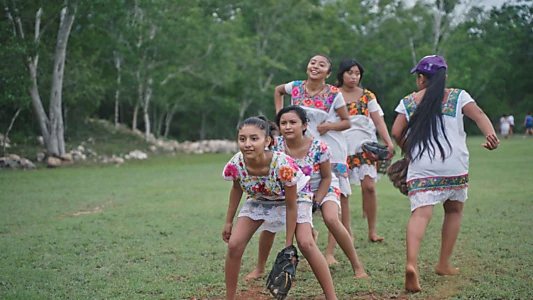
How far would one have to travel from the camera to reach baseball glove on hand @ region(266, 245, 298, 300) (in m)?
4.15

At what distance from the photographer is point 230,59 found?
35312 millimetres

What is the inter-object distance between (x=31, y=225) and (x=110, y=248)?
7.24 ft

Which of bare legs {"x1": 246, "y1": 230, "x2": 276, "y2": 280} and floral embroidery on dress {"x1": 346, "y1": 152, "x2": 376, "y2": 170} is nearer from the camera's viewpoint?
bare legs {"x1": 246, "y1": 230, "x2": 276, "y2": 280}

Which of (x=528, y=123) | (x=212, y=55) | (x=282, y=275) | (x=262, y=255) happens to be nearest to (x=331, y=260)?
(x=262, y=255)

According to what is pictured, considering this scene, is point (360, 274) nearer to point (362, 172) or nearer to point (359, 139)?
point (362, 172)

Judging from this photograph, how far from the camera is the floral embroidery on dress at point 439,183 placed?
505 centimetres

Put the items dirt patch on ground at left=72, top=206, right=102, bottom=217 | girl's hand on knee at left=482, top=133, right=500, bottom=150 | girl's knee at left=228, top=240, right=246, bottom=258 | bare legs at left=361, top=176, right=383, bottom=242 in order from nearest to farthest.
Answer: girl's knee at left=228, top=240, right=246, bottom=258 → girl's hand on knee at left=482, top=133, right=500, bottom=150 → bare legs at left=361, top=176, right=383, bottom=242 → dirt patch on ground at left=72, top=206, right=102, bottom=217

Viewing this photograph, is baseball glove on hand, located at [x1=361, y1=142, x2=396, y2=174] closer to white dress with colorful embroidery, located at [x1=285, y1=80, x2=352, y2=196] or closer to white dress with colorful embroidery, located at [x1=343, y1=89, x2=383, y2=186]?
white dress with colorful embroidery, located at [x1=343, y1=89, x2=383, y2=186]

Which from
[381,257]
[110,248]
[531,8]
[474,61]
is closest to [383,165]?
[381,257]

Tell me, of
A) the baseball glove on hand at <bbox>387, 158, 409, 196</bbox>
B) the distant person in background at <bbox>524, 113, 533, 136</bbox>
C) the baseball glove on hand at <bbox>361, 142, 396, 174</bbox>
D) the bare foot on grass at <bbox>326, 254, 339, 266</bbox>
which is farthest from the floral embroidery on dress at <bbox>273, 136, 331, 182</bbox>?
the distant person in background at <bbox>524, 113, 533, 136</bbox>

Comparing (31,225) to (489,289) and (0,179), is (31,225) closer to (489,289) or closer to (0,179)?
(489,289)

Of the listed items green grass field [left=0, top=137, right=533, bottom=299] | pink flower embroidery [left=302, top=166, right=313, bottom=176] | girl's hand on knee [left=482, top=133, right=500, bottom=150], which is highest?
girl's hand on knee [left=482, top=133, right=500, bottom=150]

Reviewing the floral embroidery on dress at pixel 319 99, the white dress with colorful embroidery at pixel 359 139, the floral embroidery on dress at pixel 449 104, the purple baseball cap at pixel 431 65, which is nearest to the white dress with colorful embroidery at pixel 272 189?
the floral embroidery on dress at pixel 449 104

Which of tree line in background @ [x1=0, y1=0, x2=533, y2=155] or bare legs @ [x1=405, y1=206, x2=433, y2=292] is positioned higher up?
tree line in background @ [x1=0, y1=0, x2=533, y2=155]
